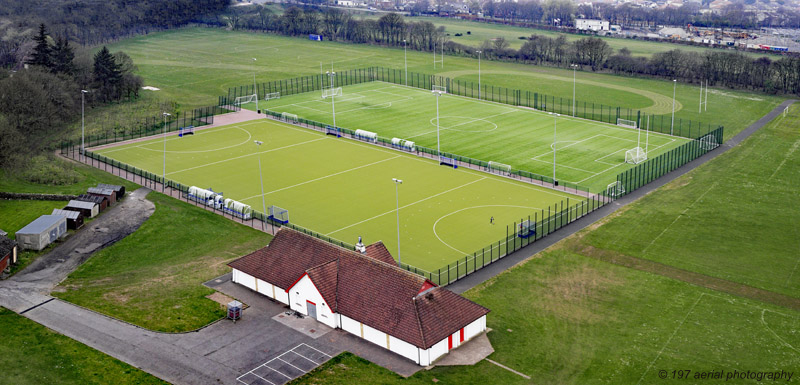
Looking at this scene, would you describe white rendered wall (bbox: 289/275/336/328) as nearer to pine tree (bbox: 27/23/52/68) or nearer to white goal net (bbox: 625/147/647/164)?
white goal net (bbox: 625/147/647/164)

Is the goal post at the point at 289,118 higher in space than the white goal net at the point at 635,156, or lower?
higher

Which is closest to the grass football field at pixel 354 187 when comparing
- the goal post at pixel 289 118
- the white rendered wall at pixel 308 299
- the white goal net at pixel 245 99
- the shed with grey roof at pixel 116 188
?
the goal post at pixel 289 118

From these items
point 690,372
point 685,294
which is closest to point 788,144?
point 685,294

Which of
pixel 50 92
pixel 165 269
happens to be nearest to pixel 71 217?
pixel 165 269

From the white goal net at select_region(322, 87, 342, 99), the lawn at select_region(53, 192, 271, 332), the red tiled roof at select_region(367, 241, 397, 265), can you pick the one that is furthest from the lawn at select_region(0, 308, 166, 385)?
the white goal net at select_region(322, 87, 342, 99)

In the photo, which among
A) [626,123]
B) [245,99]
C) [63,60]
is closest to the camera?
[626,123]

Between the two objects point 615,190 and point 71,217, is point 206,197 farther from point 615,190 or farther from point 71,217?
point 615,190

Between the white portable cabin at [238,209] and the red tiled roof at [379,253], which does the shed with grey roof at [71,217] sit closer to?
the white portable cabin at [238,209]
